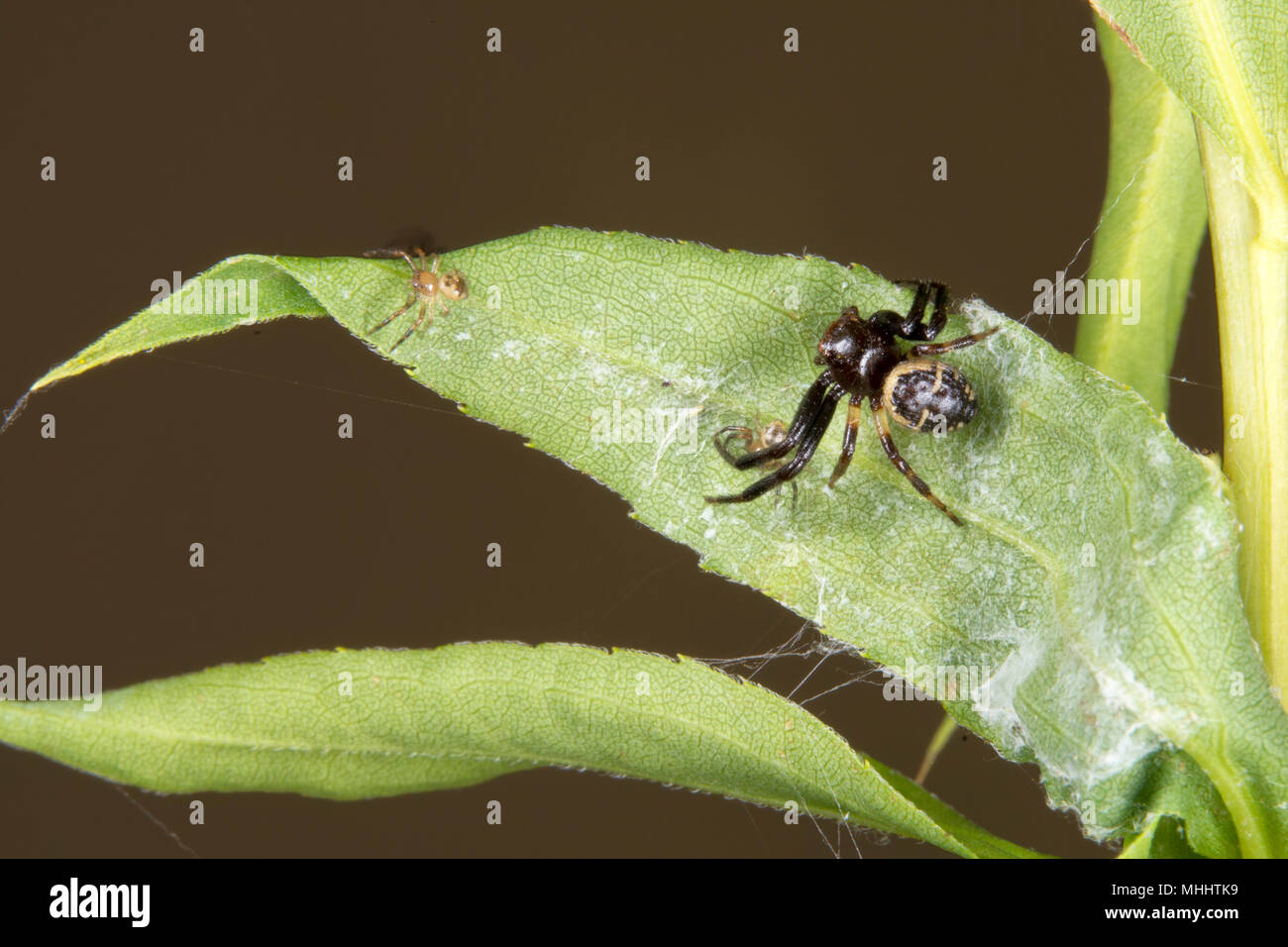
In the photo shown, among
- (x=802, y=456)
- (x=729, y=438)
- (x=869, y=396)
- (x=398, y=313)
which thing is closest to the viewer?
(x=398, y=313)

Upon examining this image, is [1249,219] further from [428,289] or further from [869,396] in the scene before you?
[428,289]

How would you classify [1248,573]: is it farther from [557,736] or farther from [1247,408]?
[557,736]

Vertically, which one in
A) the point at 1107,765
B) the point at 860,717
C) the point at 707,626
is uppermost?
the point at 1107,765

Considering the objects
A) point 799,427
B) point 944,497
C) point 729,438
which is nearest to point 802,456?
point 799,427

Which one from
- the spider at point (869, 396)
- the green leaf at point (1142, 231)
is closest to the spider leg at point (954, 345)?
the spider at point (869, 396)

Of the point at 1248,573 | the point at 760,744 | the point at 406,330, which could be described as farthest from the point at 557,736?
the point at 1248,573

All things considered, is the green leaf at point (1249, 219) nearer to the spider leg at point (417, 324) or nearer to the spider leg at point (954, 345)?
the spider leg at point (954, 345)
